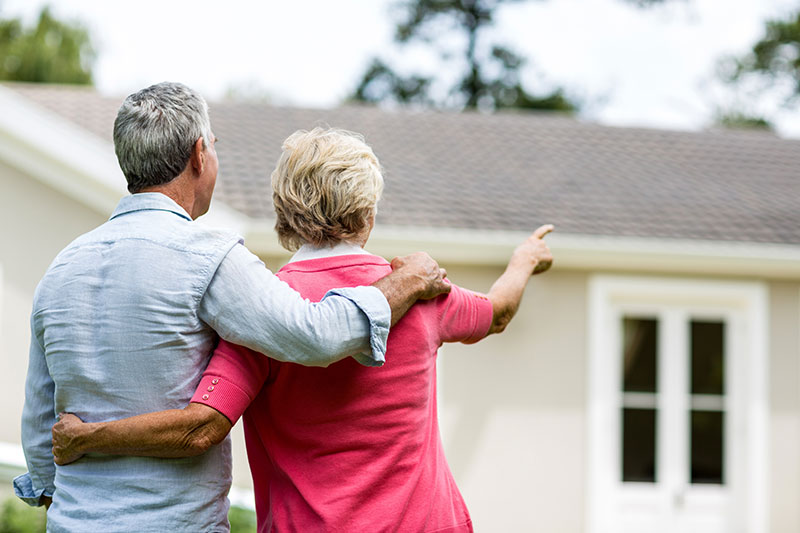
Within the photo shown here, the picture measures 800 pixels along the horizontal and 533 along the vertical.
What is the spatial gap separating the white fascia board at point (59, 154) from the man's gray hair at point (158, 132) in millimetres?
4786

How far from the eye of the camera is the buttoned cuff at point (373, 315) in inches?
75.2

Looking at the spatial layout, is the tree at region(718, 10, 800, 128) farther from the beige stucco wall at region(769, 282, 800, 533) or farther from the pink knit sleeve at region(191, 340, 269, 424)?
the pink knit sleeve at region(191, 340, 269, 424)

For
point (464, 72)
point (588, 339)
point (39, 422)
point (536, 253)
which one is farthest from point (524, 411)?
point (464, 72)

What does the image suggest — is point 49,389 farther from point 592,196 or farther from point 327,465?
point 592,196

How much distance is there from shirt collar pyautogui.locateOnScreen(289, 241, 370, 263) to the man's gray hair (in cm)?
33

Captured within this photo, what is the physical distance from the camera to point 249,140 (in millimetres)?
9336

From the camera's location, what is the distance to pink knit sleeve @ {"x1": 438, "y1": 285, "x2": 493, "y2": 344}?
2143 millimetres

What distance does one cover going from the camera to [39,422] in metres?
2.09

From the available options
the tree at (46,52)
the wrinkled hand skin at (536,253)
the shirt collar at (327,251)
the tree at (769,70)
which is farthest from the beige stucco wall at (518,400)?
the tree at (769,70)

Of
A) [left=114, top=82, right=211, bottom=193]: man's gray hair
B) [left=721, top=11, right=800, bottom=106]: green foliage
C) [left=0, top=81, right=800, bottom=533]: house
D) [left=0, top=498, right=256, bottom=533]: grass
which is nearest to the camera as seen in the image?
[left=114, top=82, right=211, bottom=193]: man's gray hair

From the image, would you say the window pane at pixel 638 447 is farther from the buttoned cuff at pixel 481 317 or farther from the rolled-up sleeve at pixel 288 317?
the rolled-up sleeve at pixel 288 317

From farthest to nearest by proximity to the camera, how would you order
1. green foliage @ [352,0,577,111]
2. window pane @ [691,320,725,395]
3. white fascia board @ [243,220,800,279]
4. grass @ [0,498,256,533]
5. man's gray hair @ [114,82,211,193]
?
green foliage @ [352,0,577,111] → window pane @ [691,320,725,395] → white fascia board @ [243,220,800,279] → grass @ [0,498,256,533] → man's gray hair @ [114,82,211,193]

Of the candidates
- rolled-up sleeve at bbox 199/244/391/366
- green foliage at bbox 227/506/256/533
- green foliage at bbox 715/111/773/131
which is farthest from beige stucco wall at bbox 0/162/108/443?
green foliage at bbox 715/111/773/131

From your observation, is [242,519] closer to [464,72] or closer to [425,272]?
[425,272]
